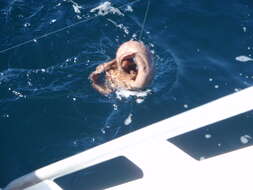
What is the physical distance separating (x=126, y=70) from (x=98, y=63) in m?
0.94

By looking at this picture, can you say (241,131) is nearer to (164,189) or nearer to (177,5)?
(164,189)

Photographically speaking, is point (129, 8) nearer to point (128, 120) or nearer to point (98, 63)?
point (98, 63)

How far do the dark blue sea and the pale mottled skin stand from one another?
234 millimetres

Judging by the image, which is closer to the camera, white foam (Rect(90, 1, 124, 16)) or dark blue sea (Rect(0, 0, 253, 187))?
dark blue sea (Rect(0, 0, 253, 187))

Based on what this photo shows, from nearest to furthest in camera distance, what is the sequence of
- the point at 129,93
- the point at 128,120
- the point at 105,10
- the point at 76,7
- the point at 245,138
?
the point at 245,138, the point at 128,120, the point at 129,93, the point at 105,10, the point at 76,7

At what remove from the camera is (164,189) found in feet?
9.12

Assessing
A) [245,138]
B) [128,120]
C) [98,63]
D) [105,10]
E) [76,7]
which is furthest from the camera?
[76,7]

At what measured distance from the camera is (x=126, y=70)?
546cm

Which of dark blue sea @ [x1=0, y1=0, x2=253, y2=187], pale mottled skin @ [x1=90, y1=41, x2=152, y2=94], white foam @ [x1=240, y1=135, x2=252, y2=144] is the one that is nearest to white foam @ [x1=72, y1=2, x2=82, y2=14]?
dark blue sea @ [x1=0, y1=0, x2=253, y2=187]

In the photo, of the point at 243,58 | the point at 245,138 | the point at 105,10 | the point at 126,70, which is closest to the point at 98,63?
the point at 126,70

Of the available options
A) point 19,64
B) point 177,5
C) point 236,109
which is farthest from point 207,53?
point 236,109

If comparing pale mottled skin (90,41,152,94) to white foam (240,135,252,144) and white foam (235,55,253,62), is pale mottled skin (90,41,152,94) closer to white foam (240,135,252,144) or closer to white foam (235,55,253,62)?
white foam (240,135,252,144)

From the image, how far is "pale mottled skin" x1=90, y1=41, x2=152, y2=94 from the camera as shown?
5031 mm

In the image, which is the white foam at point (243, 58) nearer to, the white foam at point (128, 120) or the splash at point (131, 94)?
the splash at point (131, 94)
